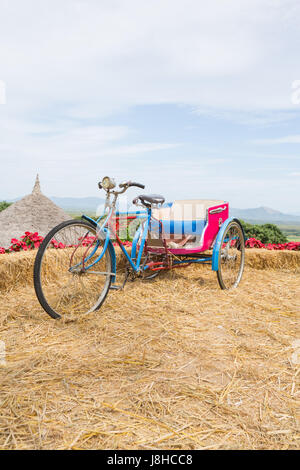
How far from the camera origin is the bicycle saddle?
3.71m

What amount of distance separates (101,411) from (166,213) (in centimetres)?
315

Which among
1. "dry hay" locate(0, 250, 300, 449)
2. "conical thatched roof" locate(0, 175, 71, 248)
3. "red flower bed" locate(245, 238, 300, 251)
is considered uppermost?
"conical thatched roof" locate(0, 175, 71, 248)

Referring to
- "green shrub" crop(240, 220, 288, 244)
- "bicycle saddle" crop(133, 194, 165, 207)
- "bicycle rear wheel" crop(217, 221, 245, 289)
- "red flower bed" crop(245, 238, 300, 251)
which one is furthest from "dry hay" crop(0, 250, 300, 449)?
"green shrub" crop(240, 220, 288, 244)

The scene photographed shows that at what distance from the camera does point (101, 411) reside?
1.83 metres

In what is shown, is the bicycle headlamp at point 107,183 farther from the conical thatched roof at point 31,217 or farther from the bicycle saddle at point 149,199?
the conical thatched roof at point 31,217

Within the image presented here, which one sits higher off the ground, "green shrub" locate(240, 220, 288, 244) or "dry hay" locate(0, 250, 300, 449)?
"green shrub" locate(240, 220, 288, 244)

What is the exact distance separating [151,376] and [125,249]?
1949mm

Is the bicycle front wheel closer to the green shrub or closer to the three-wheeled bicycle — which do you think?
the three-wheeled bicycle

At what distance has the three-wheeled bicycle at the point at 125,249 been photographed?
10.4ft

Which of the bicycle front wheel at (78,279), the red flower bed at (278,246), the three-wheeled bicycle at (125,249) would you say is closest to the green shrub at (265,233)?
the red flower bed at (278,246)

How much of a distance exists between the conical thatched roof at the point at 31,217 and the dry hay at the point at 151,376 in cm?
514

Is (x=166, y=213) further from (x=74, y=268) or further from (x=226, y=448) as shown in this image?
(x=226, y=448)

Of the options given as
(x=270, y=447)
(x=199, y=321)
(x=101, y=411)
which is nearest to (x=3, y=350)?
(x=101, y=411)

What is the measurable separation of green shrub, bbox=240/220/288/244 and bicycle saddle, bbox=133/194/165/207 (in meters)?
6.22
